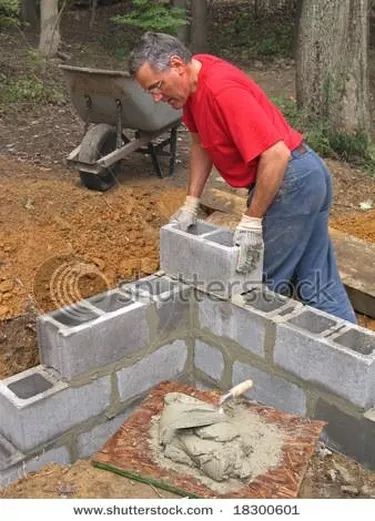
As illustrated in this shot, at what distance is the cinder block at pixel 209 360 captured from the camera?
368 centimetres

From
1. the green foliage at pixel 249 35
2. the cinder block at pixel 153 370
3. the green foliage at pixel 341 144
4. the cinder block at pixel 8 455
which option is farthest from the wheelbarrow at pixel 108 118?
the green foliage at pixel 249 35

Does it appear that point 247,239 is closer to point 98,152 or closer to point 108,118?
point 98,152

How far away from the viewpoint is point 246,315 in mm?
3420

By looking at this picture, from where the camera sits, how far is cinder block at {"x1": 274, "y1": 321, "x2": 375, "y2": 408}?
9.74 ft

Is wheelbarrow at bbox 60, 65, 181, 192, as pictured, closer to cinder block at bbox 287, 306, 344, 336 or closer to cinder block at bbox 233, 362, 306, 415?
cinder block at bbox 233, 362, 306, 415

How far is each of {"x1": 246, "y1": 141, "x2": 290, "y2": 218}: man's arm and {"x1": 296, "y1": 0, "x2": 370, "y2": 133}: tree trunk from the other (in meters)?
3.96

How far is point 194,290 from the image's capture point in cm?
365

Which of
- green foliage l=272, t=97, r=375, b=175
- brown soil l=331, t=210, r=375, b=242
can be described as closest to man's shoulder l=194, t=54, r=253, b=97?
brown soil l=331, t=210, r=375, b=242

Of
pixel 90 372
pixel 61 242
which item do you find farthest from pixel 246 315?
pixel 61 242

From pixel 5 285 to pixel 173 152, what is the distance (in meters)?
2.50

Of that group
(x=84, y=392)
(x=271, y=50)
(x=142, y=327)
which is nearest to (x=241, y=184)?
(x=142, y=327)

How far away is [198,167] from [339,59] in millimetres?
3745
